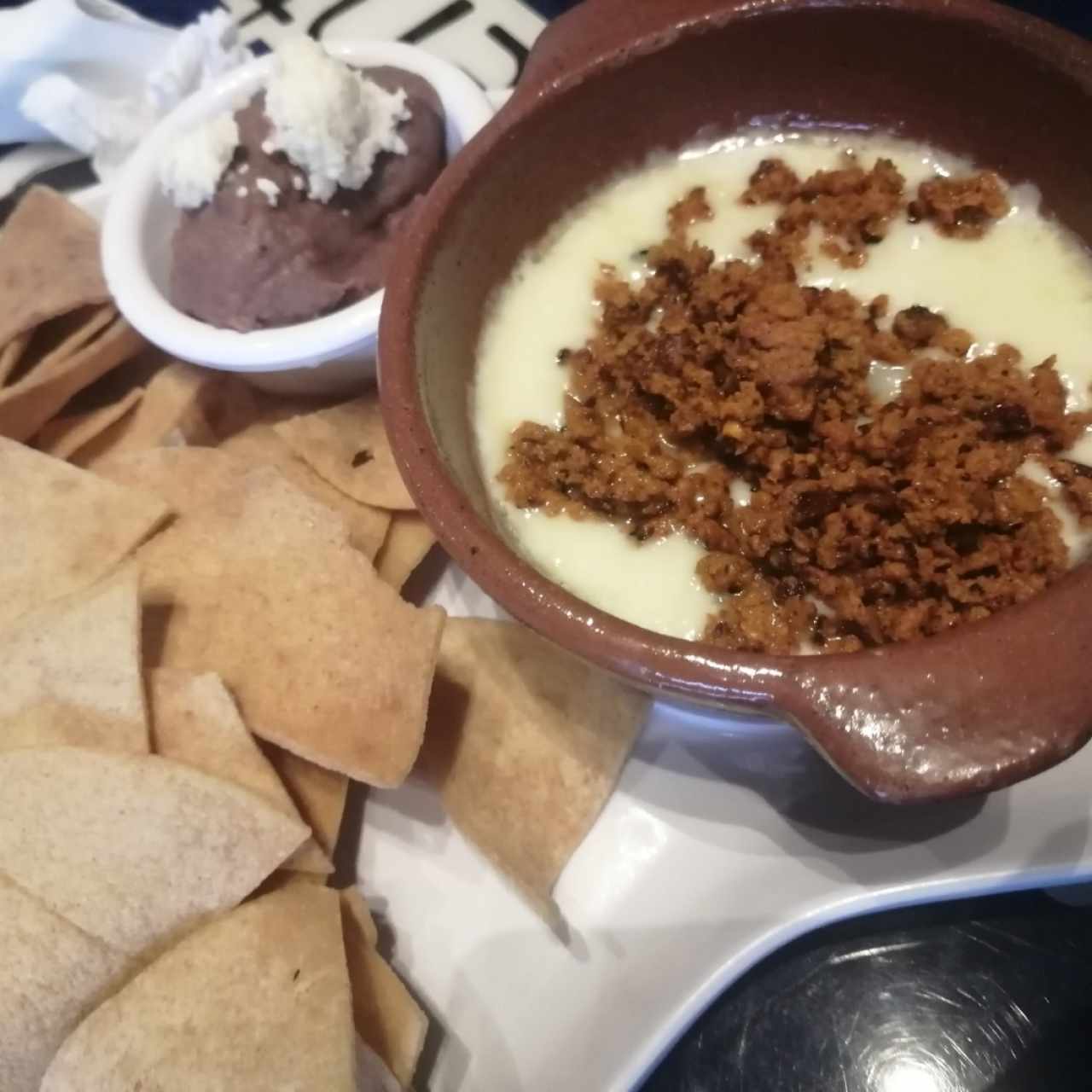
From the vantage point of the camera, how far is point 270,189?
1.21 metres

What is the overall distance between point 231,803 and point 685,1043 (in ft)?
1.56

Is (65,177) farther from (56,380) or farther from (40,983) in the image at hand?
(40,983)

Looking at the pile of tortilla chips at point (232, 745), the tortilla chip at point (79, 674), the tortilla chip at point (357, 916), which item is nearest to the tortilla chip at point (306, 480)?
the pile of tortilla chips at point (232, 745)

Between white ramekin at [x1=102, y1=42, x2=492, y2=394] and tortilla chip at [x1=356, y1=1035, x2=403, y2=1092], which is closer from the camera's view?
tortilla chip at [x1=356, y1=1035, x2=403, y2=1092]

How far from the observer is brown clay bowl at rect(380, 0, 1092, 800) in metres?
0.68

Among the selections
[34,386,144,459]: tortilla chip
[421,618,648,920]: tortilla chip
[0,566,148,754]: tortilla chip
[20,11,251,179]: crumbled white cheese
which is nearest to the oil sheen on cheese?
[421,618,648,920]: tortilla chip

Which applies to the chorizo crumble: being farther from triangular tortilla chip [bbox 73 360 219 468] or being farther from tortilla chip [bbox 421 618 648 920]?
triangular tortilla chip [bbox 73 360 219 468]

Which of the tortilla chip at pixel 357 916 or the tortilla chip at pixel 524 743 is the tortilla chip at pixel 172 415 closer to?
the tortilla chip at pixel 524 743

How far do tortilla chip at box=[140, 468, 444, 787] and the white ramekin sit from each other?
150 millimetres

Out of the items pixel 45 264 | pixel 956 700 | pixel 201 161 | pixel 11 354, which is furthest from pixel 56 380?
pixel 956 700

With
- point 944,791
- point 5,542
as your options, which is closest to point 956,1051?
point 944,791

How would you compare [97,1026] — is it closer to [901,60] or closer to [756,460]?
[756,460]

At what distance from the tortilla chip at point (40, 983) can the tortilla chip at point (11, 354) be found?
609 millimetres

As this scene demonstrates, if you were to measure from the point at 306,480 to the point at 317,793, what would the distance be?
0.36m
